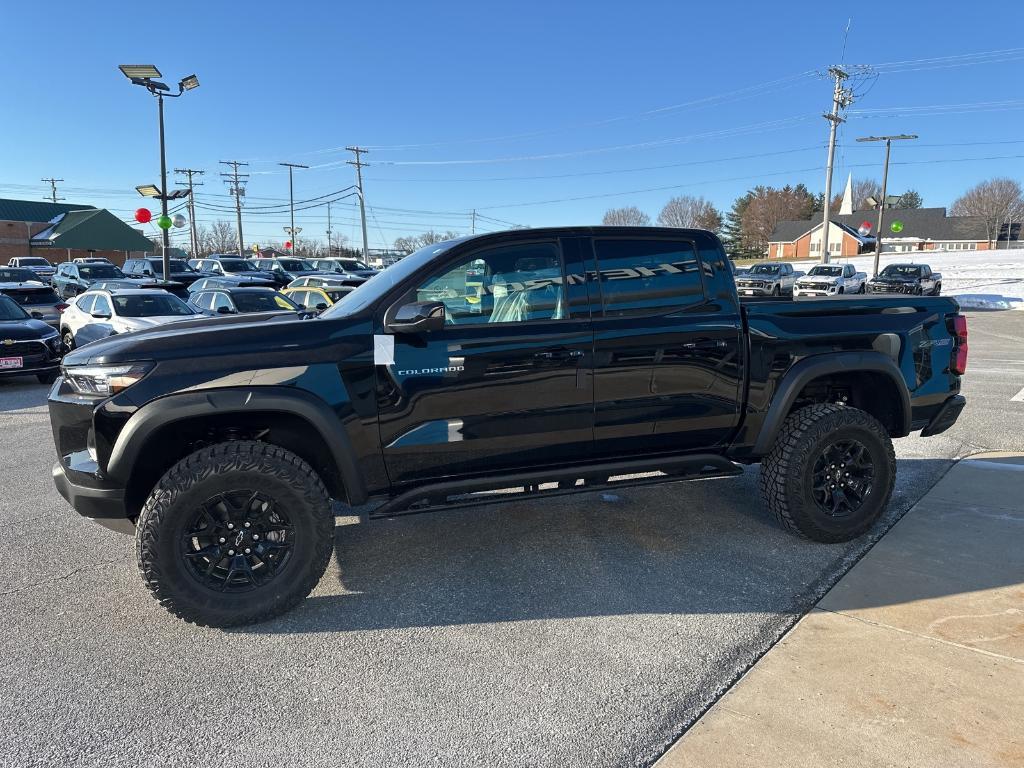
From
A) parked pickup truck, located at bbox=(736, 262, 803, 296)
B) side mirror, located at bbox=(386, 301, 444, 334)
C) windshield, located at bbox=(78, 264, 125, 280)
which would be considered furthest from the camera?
parked pickup truck, located at bbox=(736, 262, 803, 296)

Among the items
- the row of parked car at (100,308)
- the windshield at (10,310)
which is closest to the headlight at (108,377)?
the row of parked car at (100,308)

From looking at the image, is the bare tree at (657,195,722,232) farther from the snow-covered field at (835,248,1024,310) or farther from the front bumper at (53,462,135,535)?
the front bumper at (53,462,135,535)

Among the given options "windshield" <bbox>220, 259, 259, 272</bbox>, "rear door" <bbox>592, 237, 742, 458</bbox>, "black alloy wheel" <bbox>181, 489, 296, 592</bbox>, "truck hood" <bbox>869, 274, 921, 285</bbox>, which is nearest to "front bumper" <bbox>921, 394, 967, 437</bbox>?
"rear door" <bbox>592, 237, 742, 458</bbox>

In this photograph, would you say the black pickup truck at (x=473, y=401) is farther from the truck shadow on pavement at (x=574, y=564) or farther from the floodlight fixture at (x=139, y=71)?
the floodlight fixture at (x=139, y=71)

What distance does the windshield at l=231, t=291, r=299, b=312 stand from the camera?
47.3 feet

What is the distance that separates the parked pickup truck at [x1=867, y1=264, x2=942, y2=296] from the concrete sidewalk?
2767cm

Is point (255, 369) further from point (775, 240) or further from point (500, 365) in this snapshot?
point (775, 240)

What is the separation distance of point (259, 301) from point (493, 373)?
40.6 ft

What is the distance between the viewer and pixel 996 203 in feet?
263

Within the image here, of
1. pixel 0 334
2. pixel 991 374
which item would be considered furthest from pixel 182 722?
pixel 991 374

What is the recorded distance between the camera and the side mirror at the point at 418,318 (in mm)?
3385

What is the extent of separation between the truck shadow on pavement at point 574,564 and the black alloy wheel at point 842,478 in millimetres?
248

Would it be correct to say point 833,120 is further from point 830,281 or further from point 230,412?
point 230,412

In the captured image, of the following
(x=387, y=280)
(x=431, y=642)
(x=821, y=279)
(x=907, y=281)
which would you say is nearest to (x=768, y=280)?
(x=821, y=279)
